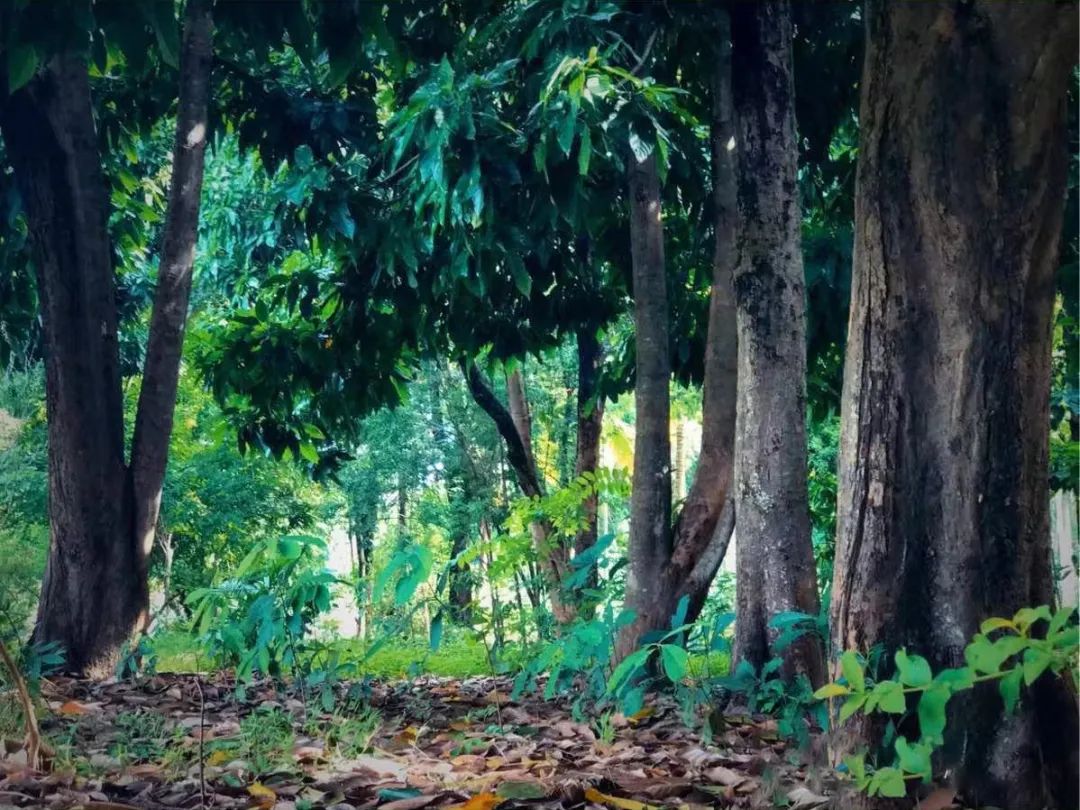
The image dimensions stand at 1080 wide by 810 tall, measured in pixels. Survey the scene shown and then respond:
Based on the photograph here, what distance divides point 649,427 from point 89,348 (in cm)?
269

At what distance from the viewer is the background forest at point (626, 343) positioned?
2.27m

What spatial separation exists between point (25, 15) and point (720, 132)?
2767 millimetres

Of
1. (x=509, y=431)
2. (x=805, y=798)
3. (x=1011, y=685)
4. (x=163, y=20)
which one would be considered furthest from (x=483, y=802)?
(x=509, y=431)

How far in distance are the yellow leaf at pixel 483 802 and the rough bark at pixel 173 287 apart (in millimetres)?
3334

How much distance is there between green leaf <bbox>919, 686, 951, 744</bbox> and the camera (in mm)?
1920

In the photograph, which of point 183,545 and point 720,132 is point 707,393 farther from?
point 183,545

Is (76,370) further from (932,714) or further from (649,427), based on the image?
(932,714)

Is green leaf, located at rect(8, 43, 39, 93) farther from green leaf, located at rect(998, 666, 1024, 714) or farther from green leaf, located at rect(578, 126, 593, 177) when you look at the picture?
green leaf, located at rect(998, 666, 1024, 714)

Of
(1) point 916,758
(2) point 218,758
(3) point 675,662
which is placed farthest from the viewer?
(2) point 218,758

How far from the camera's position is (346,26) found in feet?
14.1

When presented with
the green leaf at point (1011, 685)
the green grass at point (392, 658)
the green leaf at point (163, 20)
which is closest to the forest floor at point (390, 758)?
the green leaf at point (1011, 685)

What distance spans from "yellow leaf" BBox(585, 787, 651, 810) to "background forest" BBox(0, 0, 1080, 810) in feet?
0.04

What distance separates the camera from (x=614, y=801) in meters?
2.54

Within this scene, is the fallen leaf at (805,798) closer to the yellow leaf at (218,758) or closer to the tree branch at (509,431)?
the yellow leaf at (218,758)
